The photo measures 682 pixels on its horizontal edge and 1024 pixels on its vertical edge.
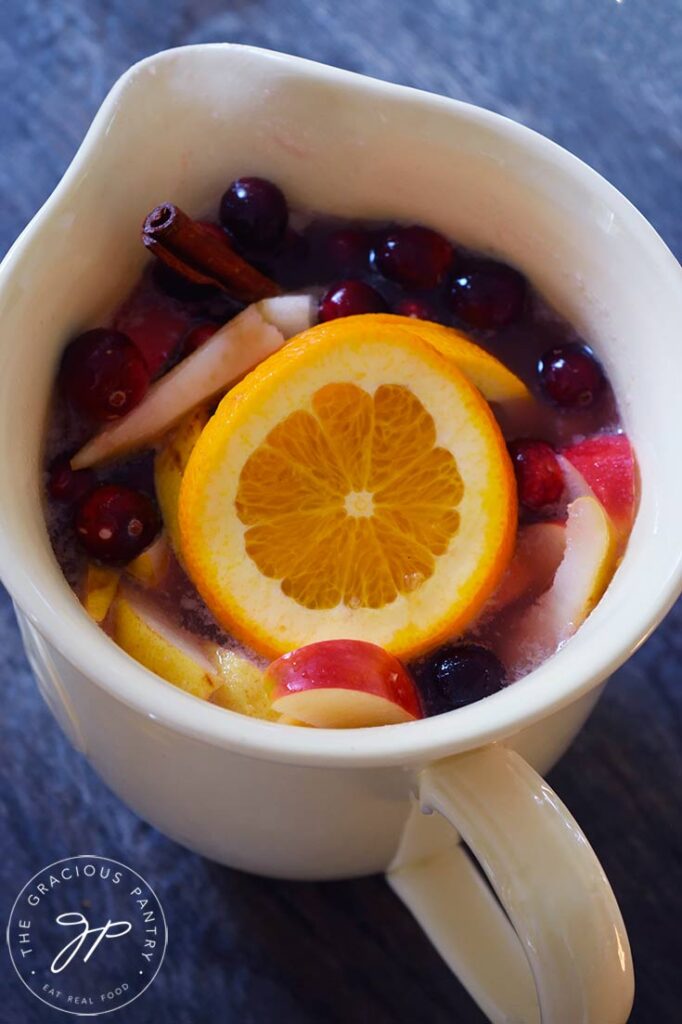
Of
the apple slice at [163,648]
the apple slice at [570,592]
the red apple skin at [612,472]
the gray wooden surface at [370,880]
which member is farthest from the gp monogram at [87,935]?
the red apple skin at [612,472]

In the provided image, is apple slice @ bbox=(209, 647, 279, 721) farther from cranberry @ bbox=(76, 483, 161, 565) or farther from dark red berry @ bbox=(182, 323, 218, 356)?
dark red berry @ bbox=(182, 323, 218, 356)

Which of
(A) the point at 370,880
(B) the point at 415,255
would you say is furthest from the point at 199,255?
(A) the point at 370,880

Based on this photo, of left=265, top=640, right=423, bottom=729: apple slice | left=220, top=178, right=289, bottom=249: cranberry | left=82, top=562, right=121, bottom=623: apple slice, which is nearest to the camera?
left=265, top=640, right=423, bottom=729: apple slice

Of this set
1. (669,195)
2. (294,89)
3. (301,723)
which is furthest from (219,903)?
(669,195)

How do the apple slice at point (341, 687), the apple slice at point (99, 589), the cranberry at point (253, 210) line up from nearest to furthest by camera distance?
1. the apple slice at point (341, 687)
2. the apple slice at point (99, 589)
3. the cranberry at point (253, 210)

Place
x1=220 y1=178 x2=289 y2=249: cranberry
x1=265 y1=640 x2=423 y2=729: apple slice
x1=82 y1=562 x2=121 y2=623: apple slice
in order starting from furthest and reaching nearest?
1. x1=220 y1=178 x2=289 y2=249: cranberry
2. x1=82 y1=562 x2=121 y2=623: apple slice
3. x1=265 y1=640 x2=423 y2=729: apple slice

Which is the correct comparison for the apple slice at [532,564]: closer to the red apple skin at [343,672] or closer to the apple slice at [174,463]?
the red apple skin at [343,672]

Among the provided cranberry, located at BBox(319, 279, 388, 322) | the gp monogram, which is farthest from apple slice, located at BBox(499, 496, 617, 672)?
the gp monogram
